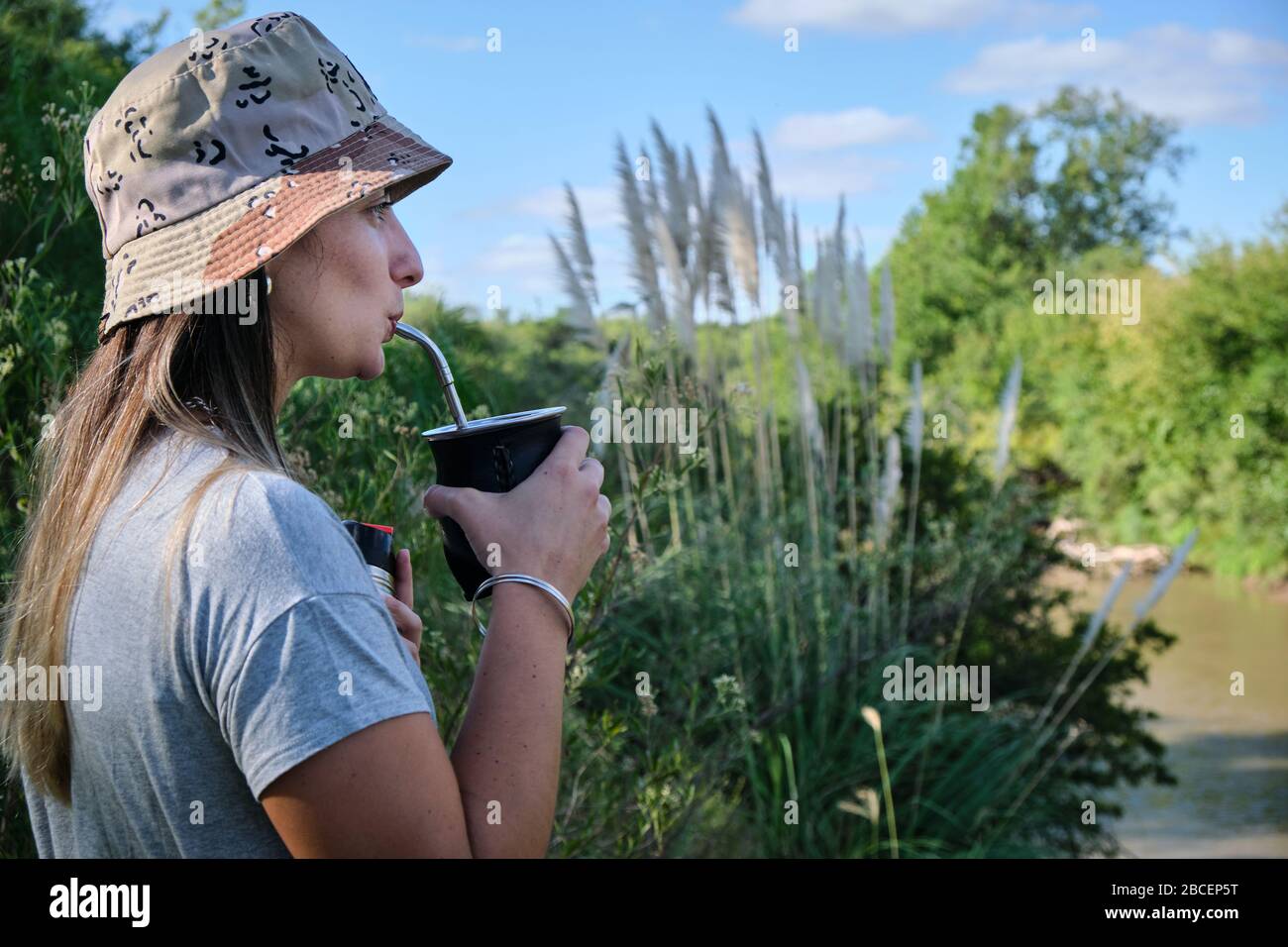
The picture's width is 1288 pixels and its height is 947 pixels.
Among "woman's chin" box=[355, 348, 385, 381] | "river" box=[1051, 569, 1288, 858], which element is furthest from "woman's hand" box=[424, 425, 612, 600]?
"river" box=[1051, 569, 1288, 858]

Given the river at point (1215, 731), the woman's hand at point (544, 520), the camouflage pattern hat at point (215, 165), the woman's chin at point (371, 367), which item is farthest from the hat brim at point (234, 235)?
the river at point (1215, 731)

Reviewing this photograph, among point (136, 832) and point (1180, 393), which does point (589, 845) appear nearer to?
point (136, 832)

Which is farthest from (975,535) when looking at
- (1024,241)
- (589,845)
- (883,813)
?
(1024,241)

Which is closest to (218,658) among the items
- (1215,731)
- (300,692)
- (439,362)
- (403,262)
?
(300,692)

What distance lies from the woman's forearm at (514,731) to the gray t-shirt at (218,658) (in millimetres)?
94

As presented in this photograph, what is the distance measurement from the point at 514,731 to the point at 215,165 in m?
0.55

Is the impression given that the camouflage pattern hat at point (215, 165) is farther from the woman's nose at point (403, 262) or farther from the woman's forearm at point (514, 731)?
the woman's forearm at point (514, 731)

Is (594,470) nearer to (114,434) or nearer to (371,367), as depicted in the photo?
(371,367)

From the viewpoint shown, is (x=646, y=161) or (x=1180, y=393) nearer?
(x=646, y=161)

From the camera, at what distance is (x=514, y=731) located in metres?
1.00

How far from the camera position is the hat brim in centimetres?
101

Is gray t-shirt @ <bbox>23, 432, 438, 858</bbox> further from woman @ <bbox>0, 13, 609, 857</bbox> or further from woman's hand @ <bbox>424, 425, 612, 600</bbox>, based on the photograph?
woman's hand @ <bbox>424, 425, 612, 600</bbox>

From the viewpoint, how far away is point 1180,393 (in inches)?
529
